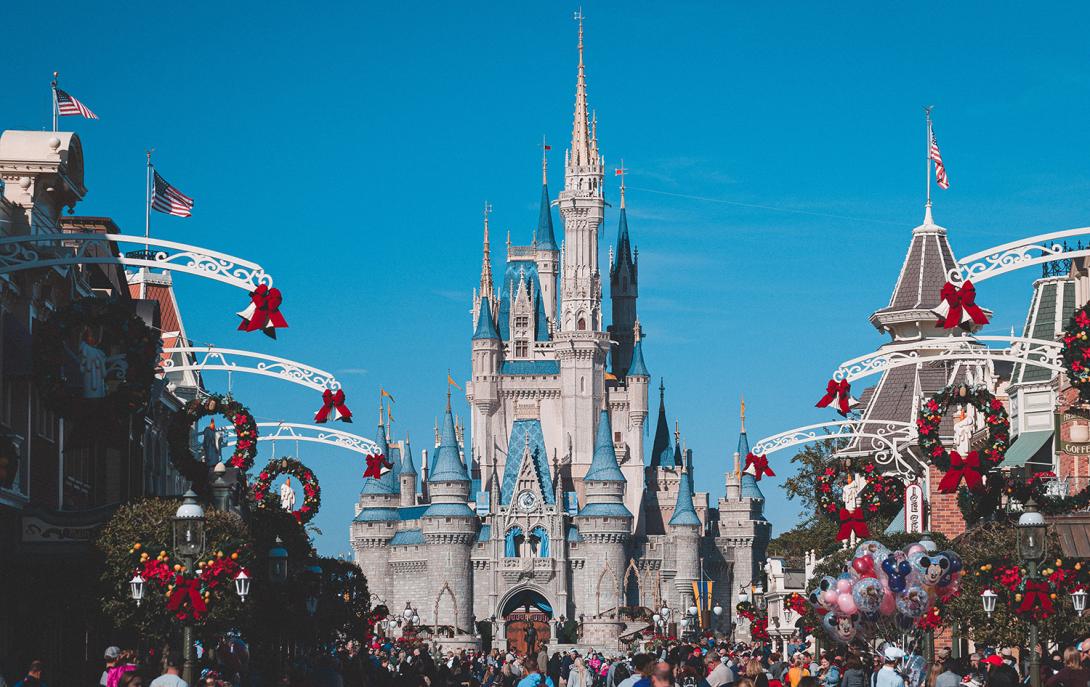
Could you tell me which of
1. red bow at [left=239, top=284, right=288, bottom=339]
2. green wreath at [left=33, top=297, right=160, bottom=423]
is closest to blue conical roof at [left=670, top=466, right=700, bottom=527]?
green wreath at [left=33, top=297, right=160, bottom=423]

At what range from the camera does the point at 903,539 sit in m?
35.1

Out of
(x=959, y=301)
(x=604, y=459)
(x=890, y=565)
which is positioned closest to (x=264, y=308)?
(x=959, y=301)

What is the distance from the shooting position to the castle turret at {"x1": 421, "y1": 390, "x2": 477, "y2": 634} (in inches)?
4889

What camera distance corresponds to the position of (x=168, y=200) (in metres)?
36.3

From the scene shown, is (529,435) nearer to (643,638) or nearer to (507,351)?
(507,351)

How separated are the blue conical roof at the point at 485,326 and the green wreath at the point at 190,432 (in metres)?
108

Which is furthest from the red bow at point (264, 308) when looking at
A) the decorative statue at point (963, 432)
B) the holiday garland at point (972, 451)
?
the decorative statue at point (963, 432)

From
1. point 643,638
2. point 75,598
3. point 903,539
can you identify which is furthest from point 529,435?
point 75,598

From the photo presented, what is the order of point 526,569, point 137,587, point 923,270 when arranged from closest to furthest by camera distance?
point 137,587
point 923,270
point 526,569

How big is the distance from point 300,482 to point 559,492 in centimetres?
9101

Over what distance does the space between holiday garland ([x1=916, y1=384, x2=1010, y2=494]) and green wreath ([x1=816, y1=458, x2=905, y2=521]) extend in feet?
20.6

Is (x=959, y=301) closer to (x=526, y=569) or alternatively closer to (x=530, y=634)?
(x=530, y=634)

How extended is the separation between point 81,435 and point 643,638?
146 ft

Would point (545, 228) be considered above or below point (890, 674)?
above
